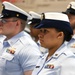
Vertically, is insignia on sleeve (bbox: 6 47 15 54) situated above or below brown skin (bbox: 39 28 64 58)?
below

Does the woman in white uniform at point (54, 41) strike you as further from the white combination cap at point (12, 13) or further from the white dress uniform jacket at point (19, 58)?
the white combination cap at point (12, 13)

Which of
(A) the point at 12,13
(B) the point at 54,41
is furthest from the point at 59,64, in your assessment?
(A) the point at 12,13

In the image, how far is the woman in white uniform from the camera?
92.5 inches

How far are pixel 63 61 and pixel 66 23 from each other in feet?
1.02

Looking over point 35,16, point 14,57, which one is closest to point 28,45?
point 14,57

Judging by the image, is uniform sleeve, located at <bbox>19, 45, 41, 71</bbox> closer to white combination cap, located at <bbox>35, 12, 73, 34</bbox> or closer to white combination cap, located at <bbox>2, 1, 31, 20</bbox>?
white combination cap, located at <bbox>2, 1, 31, 20</bbox>

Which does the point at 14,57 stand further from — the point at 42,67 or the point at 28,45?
the point at 42,67

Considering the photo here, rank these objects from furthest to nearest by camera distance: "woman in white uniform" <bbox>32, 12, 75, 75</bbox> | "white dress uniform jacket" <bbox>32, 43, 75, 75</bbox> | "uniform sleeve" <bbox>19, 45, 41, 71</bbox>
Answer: "uniform sleeve" <bbox>19, 45, 41, 71</bbox>
"woman in white uniform" <bbox>32, 12, 75, 75</bbox>
"white dress uniform jacket" <bbox>32, 43, 75, 75</bbox>

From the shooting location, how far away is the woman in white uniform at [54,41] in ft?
7.71

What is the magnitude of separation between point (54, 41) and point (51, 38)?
3cm

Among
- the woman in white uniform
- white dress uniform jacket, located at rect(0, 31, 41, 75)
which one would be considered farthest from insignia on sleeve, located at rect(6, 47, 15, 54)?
the woman in white uniform

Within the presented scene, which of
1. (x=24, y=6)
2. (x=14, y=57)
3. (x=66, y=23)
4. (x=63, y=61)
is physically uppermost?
(x=66, y=23)

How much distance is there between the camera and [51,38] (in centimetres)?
243

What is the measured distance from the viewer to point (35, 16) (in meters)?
4.39
